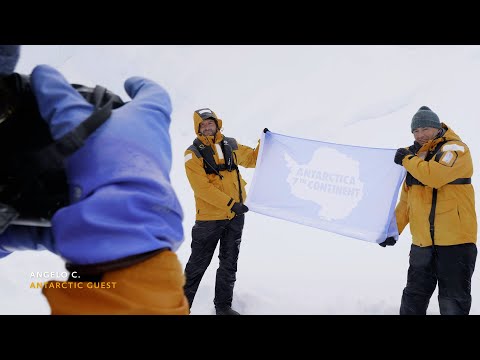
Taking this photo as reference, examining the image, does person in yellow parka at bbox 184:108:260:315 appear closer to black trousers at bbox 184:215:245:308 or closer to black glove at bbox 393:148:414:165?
black trousers at bbox 184:215:245:308

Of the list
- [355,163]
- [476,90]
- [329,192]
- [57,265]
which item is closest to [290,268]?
[329,192]

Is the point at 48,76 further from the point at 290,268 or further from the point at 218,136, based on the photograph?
the point at 290,268

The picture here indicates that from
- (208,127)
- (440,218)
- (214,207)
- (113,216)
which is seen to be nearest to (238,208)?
(214,207)

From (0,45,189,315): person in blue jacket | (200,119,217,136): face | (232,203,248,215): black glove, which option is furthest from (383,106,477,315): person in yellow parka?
(0,45,189,315): person in blue jacket

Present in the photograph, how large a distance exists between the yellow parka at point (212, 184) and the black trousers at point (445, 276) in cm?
166

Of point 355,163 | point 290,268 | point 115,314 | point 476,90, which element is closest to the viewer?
point 115,314

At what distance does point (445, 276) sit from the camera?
2650 mm

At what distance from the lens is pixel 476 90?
8250 millimetres

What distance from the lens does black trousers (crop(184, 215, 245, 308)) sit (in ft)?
11.3

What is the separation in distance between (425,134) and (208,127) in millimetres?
1922

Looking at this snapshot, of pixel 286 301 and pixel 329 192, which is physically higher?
pixel 329 192

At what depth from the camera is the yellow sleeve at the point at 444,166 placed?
102 inches

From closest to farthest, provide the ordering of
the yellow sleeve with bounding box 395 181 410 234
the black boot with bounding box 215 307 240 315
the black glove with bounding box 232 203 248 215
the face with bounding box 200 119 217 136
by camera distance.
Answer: the yellow sleeve with bounding box 395 181 410 234 → the black boot with bounding box 215 307 240 315 → the black glove with bounding box 232 203 248 215 → the face with bounding box 200 119 217 136
